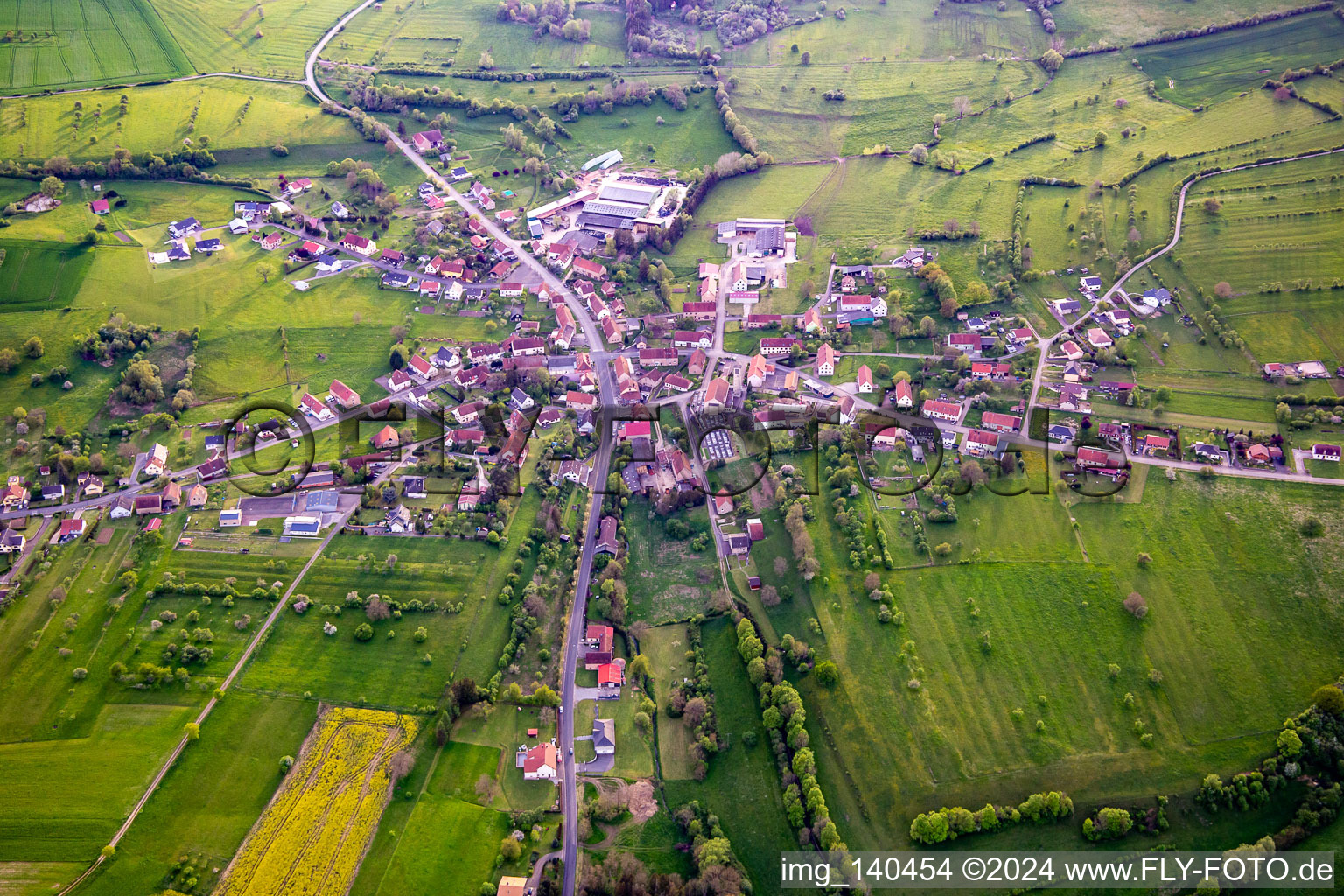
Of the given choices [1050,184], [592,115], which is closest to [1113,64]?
[1050,184]

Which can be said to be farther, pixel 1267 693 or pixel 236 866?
pixel 1267 693

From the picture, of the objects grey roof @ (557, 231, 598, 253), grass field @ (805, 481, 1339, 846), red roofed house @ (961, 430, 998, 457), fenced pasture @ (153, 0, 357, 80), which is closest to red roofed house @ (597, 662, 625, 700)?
grass field @ (805, 481, 1339, 846)

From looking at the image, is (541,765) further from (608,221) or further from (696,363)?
(608,221)

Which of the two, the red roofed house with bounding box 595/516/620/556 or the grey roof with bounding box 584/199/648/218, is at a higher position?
the grey roof with bounding box 584/199/648/218

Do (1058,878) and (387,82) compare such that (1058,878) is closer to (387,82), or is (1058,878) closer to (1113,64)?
(1113,64)

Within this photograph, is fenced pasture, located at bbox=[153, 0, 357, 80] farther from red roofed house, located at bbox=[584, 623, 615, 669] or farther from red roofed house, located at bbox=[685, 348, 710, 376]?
red roofed house, located at bbox=[584, 623, 615, 669]

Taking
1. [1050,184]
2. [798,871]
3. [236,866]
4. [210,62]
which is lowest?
[236,866]
